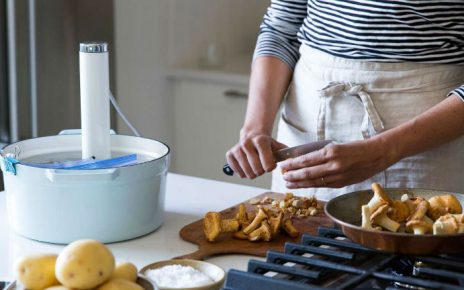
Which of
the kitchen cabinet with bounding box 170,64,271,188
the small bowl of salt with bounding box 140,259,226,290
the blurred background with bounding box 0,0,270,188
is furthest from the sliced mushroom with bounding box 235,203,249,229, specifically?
the kitchen cabinet with bounding box 170,64,271,188

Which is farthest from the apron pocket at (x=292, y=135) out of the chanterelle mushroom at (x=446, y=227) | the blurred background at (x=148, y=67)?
the blurred background at (x=148, y=67)

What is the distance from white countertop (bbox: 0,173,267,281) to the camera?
1323mm

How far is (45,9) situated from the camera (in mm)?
2680

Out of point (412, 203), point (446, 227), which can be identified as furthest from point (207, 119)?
point (446, 227)

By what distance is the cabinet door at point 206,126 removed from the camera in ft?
10.5

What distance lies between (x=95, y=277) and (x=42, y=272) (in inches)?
3.0

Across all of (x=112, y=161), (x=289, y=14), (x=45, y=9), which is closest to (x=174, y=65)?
(x=45, y=9)

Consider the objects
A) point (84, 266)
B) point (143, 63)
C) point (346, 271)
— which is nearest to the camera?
point (84, 266)

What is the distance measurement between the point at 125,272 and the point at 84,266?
3.0 inches

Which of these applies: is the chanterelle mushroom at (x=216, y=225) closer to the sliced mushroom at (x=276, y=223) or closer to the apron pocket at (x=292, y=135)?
the sliced mushroom at (x=276, y=223)

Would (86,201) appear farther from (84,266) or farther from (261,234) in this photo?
(84,266)

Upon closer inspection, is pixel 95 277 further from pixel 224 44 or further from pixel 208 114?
pixel 224 44

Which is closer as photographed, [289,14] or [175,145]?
[289,14]

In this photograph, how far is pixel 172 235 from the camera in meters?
1.43
